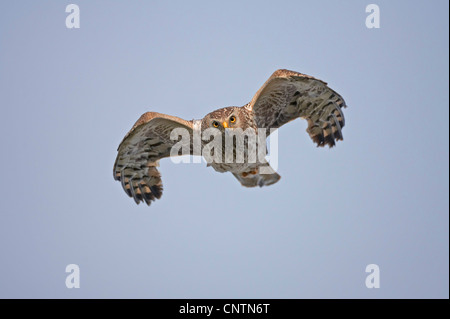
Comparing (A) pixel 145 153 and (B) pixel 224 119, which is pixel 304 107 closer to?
(B) pixel 224 119

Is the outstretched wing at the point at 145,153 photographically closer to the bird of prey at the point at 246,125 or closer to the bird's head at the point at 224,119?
the bird of prey at the point at 246,125

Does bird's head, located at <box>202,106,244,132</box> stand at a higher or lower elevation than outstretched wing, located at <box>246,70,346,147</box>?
lower

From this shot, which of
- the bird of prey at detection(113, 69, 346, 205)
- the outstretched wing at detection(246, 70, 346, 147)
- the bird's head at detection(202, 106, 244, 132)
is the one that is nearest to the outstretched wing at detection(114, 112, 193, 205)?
the bird of prey at detection(113, 69, 346, 205)

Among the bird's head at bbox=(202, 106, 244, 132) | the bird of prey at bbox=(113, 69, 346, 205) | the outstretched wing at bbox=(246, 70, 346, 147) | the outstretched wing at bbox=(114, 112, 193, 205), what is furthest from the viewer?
the outstretched wing at bbox=(246, 70, 346, 147)

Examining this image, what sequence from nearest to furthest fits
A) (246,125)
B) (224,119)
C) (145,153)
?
(224,119), (246,125), (145,153)

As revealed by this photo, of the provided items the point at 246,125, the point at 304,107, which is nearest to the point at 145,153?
the point at 246,125

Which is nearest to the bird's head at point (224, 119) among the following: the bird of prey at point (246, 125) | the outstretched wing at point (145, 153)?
the bird of prey at point (246, 125)

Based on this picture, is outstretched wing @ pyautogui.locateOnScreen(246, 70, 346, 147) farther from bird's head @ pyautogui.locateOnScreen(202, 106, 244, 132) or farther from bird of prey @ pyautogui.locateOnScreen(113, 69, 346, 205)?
bird's head @ pyautogui.locateOnScreen(202, 106, 244, 132)
